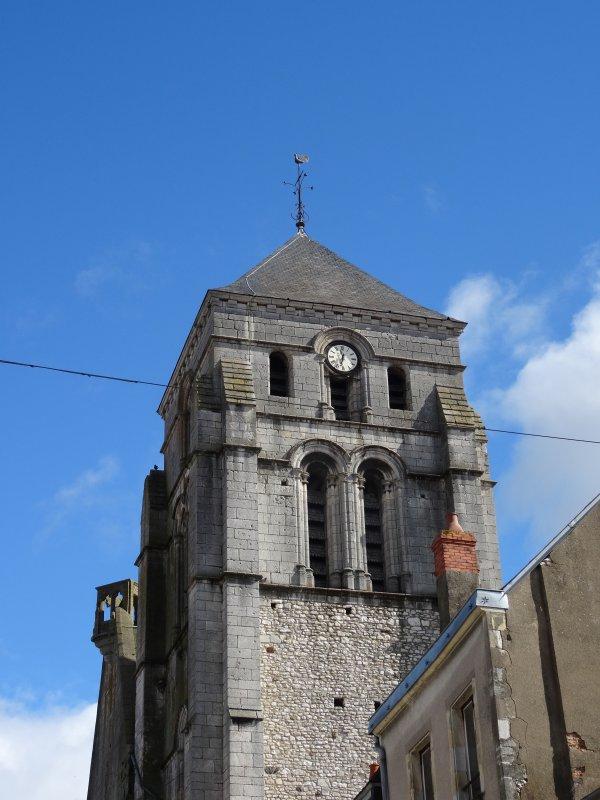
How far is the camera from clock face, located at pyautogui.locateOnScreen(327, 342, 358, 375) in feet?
104

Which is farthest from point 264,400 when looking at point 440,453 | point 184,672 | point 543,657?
point 543,657

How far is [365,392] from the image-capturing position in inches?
1236

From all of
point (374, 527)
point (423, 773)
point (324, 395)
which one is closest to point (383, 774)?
point (423, 773)

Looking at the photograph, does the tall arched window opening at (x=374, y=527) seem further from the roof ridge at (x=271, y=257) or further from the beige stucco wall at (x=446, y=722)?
the beige stucco wall at (x=446, y=722)

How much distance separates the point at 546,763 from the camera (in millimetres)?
13500

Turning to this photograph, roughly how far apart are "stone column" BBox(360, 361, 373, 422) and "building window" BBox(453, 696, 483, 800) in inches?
664

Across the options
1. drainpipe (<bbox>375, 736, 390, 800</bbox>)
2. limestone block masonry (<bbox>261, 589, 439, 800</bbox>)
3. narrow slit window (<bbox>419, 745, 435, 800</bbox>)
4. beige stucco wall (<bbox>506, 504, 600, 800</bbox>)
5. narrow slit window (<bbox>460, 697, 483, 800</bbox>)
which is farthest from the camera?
limestone block masonry (<bbox>261, 589, 439, 800</bbox>)

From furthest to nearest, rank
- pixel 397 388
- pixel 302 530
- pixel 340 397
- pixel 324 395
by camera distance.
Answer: pixel 397 388 < pixel 340 397 < pixel 324 395 < pixel 302 530

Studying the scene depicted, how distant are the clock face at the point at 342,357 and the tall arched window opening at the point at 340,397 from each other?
0.24m

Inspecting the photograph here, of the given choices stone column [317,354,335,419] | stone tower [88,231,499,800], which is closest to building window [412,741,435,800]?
stone tower [88,231,499,800]

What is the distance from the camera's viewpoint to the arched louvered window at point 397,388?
31.8m

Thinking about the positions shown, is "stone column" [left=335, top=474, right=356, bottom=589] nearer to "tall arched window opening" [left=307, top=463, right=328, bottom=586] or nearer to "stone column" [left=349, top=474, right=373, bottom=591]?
"stone column" [left=349, top=474, right=373, bottom=591]

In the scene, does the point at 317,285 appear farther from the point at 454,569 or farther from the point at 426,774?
the point at 426,774

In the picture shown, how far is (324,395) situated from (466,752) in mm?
17386
